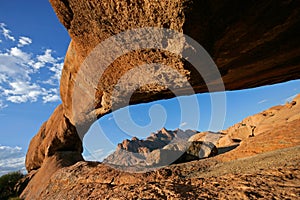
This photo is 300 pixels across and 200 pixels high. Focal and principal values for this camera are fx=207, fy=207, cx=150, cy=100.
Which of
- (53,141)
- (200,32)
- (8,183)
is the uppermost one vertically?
(53,141)

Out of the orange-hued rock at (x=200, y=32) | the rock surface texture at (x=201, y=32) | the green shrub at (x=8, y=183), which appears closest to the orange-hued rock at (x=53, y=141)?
the green shrub at (x=8, y=183)

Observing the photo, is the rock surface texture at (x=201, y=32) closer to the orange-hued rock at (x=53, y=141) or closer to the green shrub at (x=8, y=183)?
the orange-hued rock at (x=53, y=141)

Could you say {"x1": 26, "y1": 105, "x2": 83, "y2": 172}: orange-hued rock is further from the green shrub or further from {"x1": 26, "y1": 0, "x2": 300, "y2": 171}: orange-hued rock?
{"x1": 26, "y1": 0, "x2": 300, "y2": 171}: orange-hued rock

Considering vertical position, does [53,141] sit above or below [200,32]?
above

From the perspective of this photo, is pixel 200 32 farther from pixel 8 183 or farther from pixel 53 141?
pixel 8 183

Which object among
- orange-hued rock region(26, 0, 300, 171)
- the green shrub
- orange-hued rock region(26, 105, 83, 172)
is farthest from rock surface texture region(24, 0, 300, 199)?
the green shrub

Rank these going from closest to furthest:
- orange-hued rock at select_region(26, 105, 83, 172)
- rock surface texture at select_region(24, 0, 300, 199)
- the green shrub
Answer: rock surface texture at select_region(24, 0, 300, 199) → orange-hued rock at select_region(26, 105, 83, 172) → the green shrub

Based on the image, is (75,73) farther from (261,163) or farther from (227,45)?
(261,163)

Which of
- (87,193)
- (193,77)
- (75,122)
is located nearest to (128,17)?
(193,77)

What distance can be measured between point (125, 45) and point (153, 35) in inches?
35.2

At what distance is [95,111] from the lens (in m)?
12.3

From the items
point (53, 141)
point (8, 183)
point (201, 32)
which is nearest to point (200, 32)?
point (201, 32)

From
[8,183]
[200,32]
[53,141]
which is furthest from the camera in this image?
[8,183]

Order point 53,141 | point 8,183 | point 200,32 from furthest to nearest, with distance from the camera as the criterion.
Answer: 1. point 8,183
2. point 53,141
3. point 200,32
